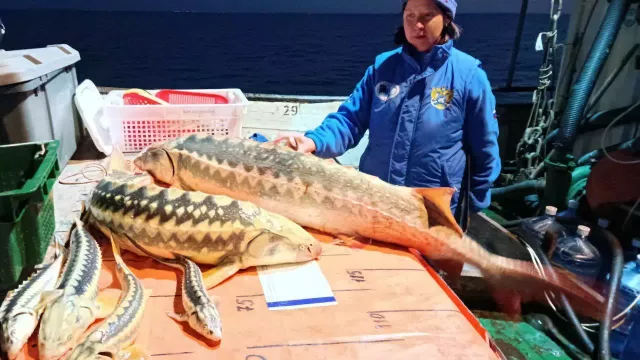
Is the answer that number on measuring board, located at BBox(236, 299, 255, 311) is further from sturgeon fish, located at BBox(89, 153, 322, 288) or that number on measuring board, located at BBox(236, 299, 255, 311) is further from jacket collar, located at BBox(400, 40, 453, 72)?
jacket collar, located at BBox(400, 40, 453, 72)

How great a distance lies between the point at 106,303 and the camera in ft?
5.14

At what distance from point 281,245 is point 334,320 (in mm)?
369

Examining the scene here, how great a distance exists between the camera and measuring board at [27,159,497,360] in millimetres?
1453

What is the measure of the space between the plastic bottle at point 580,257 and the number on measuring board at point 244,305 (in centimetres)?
242

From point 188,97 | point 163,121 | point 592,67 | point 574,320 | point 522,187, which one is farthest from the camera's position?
point 522,187

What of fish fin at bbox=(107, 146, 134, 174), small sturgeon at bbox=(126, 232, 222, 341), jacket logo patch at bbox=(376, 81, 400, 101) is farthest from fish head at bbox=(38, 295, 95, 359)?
jacket logo patch at bbox=(376, 81, 400, 101)

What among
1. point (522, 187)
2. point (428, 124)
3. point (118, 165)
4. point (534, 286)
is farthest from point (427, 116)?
point (522, 187)

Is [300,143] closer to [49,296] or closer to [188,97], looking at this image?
[49,296]

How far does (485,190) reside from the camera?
109 inches

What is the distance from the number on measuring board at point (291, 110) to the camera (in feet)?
15.4

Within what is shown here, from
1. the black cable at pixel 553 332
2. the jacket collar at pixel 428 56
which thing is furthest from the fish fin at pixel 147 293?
the black cable at pixel 553 332

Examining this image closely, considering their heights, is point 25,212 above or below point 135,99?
below

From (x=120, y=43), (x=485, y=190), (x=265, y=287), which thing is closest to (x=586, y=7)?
(x=485, y=190)

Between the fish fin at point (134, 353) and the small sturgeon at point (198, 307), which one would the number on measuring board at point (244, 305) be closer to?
the small sturgeon at point (198, 307)
